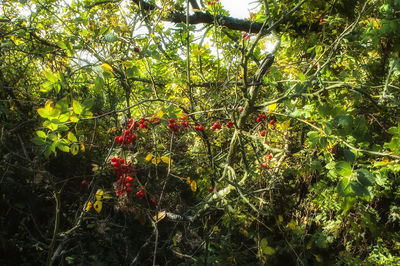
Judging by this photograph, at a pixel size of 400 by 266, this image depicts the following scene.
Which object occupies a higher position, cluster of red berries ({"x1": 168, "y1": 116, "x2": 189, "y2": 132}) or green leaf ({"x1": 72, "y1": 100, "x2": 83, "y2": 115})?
green leaf ({"x1": 72, "y1": 100, "x2": 83, "y2": 115})

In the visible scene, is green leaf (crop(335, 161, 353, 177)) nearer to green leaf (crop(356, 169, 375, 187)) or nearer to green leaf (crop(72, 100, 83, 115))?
green leaf (crop(356, 169, 375, 187))

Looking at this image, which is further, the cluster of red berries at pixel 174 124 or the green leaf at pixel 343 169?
the cluster of red berries at pixel 174 124

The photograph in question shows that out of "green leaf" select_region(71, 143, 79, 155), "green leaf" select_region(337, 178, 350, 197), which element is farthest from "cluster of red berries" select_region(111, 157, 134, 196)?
"green leaf" select_region(337, 178, 350, 197)

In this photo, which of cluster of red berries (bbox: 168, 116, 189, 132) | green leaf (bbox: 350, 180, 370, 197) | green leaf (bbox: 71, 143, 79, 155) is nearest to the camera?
green leaf (bbox: 350, 180, 370, 197)

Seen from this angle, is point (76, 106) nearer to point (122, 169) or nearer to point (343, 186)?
point (122, 169)

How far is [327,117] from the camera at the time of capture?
1.12 m

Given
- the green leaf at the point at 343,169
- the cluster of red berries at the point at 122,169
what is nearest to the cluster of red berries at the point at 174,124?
the cluster of red berries at the point at 122,169

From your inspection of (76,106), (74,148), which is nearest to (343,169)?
Result: (76,106)

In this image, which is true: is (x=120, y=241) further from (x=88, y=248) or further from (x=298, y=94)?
(x=298, y=94)

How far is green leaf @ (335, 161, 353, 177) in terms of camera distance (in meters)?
0.81

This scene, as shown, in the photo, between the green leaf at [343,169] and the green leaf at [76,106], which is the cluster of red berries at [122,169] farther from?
the green leaf at [343,169]

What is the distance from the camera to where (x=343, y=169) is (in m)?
0.82

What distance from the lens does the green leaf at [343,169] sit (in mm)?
811

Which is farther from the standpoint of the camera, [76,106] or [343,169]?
[76,106]
